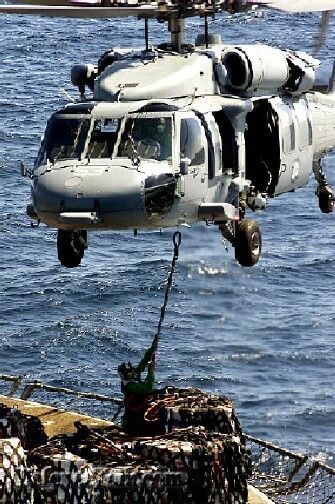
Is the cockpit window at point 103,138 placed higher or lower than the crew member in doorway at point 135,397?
higher

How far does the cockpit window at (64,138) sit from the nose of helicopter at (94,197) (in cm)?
88

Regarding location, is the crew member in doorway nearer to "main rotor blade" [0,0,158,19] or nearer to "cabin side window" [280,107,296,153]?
"cabin side window" [280,107,296,153]

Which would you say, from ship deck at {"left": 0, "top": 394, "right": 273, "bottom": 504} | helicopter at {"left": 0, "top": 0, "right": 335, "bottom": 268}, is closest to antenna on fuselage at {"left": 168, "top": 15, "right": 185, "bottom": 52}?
helicopter at {"left": 0, "top": 0, "right": 335, "bottom": 268}

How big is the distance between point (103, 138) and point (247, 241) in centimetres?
420

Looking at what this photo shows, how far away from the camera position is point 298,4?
110 feet

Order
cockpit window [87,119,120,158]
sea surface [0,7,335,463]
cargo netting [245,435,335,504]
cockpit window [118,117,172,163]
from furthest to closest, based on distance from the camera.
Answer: sea surface [0,7,335,463] < cargo netting [245,435,335,504] < cockpit window [87,119,120,158] < cockpit window [118,117,172,163]

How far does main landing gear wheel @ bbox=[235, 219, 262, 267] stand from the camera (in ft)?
116

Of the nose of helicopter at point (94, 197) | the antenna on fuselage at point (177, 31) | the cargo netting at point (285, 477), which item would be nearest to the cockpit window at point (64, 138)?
the nose of helicopter at point (94, 197)

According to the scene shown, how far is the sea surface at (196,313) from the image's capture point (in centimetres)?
5962

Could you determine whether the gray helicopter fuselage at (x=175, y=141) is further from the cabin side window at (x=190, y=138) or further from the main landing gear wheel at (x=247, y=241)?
the main landing gear wheel at (x=247, y=241)

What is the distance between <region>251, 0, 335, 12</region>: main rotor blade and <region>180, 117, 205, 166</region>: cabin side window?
275 centimetres

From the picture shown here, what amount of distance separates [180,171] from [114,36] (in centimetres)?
9093

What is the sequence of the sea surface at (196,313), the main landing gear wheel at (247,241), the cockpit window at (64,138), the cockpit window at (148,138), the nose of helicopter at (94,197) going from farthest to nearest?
the sea surface at (196,313) → the main landing gear wheel at (247,241) → the cockpit window at (64,138) → the cockpit window at (148,138) → the nose of helicopter at (94,197)

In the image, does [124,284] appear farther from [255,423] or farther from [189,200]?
[189,200]
